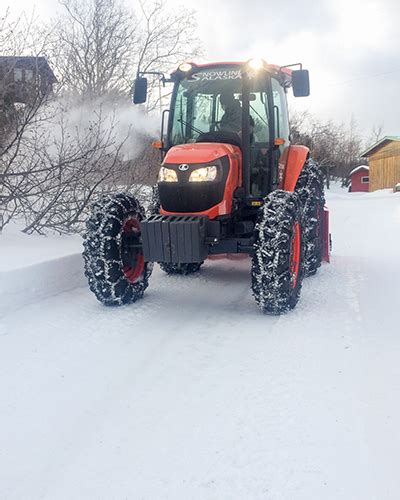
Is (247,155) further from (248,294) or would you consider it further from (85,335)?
(85,335)

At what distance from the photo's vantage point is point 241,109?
203 inches

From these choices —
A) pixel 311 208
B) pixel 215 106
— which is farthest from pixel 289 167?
pixel 215 106

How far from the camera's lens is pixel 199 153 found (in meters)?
4.77

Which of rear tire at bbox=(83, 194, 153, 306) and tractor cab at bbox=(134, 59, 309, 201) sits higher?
tractor cab at bbox=(134, 59, 309, 201)

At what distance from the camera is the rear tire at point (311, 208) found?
20.0 feet

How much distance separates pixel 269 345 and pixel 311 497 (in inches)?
69.7

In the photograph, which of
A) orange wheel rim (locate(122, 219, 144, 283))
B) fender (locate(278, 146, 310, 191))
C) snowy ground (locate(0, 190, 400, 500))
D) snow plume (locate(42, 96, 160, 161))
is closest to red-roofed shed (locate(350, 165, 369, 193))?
snow plume (locate(42, 96, 160, 161))

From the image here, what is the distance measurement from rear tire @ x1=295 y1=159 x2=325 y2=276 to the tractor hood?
1.50m

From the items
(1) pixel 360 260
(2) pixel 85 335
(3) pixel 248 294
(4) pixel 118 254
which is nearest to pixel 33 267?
(4) pixel 118 254

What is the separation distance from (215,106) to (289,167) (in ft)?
3.77

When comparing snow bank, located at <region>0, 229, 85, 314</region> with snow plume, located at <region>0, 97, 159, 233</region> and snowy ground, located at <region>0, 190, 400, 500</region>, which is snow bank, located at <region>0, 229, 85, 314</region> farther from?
snow plume, located at <region>0, 97, 159, 233</region>

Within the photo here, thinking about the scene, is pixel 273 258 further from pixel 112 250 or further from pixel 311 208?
pixel 311 208

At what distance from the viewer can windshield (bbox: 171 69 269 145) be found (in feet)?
17.2

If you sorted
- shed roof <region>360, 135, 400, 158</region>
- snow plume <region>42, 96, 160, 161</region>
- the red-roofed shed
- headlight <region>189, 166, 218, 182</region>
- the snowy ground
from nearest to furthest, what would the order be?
the snowy ground
headlight <region>189, 166, 218, 182</region>
snow plume <region>42, 96, 160, 161</region>
shed roof <region>360, 135, 400, 158</region>
the red-roofed shed
